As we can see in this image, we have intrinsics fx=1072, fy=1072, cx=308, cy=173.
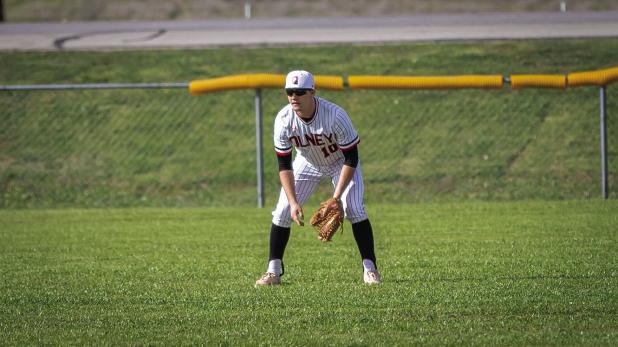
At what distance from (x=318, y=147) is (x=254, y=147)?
9.69 m

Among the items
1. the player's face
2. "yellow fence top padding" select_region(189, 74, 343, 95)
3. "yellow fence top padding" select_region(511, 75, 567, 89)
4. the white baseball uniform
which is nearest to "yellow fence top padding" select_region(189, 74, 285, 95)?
"yellow fence top padding" select_region(189, 74, 343, 95)

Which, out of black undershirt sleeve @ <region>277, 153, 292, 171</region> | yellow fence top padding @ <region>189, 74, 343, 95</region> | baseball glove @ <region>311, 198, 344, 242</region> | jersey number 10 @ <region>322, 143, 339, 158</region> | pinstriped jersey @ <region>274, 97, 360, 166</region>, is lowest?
baseball glove @ <region>311, 198, 344, 242</region>

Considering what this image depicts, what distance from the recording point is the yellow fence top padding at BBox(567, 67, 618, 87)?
51.3 feet

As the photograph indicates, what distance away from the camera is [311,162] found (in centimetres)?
872

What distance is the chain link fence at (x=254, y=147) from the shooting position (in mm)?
16688

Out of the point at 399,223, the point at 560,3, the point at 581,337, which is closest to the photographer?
the point at 581,337

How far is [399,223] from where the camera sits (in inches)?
523

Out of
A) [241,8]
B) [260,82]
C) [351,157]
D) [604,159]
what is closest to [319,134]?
[351,157]

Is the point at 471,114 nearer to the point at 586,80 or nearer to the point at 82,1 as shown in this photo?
the point at 586,80

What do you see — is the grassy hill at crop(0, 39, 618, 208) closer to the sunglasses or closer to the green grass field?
the green grass field

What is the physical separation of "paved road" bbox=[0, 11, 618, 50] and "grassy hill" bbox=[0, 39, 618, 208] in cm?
317

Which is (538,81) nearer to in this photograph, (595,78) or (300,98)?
(595,78)

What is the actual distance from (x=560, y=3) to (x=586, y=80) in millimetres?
17591

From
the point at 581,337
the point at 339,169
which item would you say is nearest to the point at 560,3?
the point at 339,169
